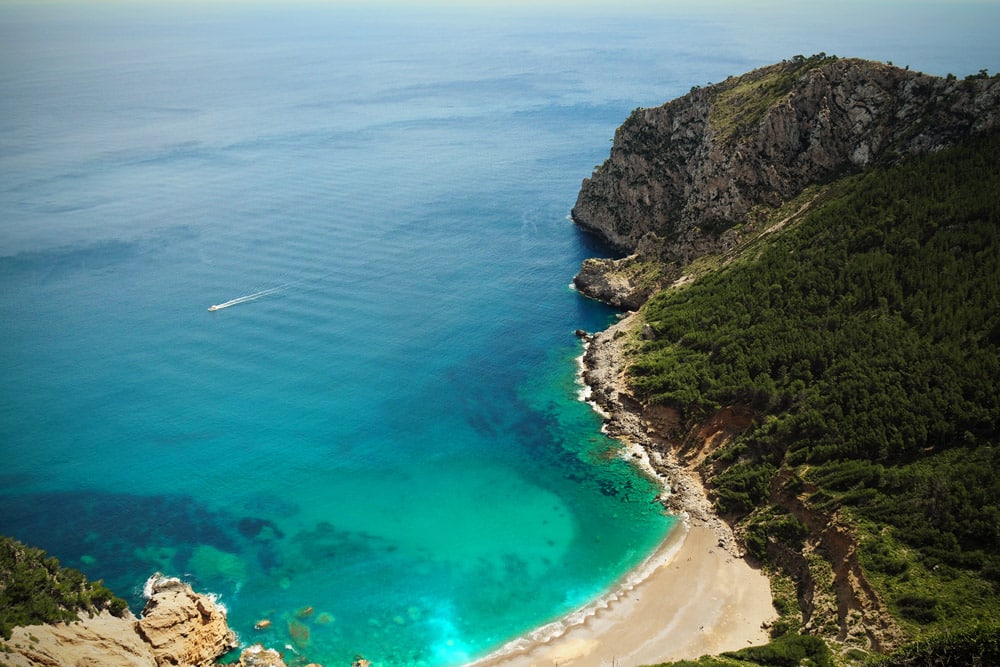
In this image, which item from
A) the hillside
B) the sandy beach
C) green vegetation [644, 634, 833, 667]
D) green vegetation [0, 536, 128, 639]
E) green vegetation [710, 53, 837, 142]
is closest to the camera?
green vegetation [0, 536, 128, 639]

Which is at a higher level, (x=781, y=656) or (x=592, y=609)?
(x=781, y=656)

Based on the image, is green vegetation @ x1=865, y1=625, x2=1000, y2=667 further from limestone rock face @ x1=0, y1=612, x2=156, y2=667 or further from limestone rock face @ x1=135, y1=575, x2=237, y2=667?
limestone rock face @ x1=0, y1=612, x2=156, y2=667

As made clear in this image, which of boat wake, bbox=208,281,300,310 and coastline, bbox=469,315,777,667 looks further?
boat wake, bbox=208,281,300,310

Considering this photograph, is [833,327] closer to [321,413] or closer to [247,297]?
[321,413]

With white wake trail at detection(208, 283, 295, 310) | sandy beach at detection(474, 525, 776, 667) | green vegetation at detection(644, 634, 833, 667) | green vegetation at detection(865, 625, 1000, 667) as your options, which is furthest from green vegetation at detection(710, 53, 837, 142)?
green vegetation at detection(865, 625, 1000, 667)

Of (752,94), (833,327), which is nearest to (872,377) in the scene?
(833,327)

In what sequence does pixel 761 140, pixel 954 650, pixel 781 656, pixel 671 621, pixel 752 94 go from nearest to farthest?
1. pixel 954 650
2. pixel 781 656
3. pixel 671 621
4. pixel 761 140
5. pixel 752 94
